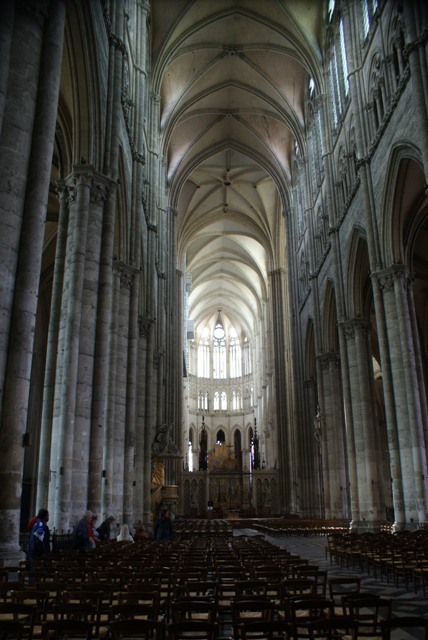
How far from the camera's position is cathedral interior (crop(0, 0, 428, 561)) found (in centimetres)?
1017

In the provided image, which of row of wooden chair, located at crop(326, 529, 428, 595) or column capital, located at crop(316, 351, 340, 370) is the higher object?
column capital, located at crop(316, 351, 340, 370)

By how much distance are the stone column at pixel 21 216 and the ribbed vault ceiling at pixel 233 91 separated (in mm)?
21858

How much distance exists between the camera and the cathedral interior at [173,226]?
10172mm

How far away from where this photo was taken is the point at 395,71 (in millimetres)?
20062

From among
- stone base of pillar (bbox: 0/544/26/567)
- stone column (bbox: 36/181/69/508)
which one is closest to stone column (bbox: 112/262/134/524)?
stone column (bbox: 36/181/69/508)

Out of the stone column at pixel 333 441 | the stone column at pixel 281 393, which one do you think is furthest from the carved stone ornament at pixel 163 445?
the stone column at pixel 281 393

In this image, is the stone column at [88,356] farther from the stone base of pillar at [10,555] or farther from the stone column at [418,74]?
the stone column at [418,74]

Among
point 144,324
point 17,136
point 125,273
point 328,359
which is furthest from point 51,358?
point 328,359

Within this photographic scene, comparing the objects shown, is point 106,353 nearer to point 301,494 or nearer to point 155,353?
point 155,353

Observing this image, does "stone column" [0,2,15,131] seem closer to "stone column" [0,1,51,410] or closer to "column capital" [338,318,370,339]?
"stone column" [0,1,51,410]

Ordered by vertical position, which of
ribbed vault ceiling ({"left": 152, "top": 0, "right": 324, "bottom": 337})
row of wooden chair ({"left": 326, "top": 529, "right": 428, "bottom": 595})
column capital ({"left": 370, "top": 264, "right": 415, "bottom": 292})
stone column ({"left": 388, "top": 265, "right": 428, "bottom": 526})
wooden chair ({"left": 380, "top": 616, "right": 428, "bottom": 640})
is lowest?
row of wooden chair ({"left": 326, "top": 529, "right": 428, "bottom": 595})

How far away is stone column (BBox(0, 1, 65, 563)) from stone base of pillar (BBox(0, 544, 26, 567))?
0.01 m

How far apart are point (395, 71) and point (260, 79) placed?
1771 centimetres

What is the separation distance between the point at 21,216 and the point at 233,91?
3212 centimetres
